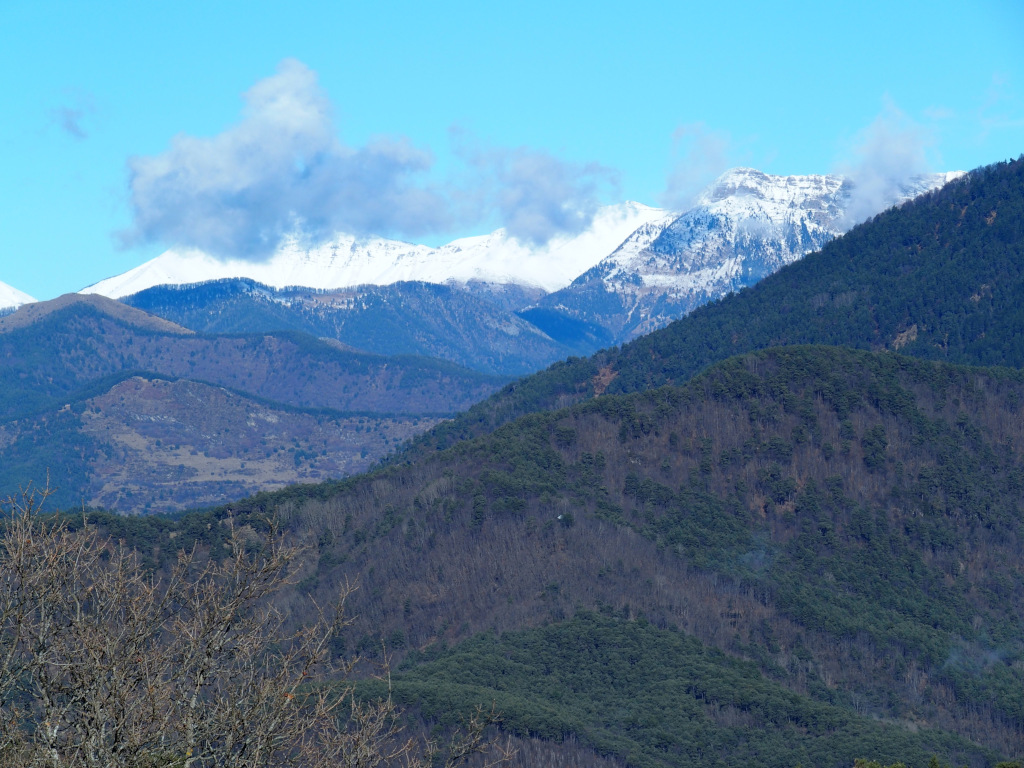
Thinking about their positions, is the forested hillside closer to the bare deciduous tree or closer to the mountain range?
the mountain range

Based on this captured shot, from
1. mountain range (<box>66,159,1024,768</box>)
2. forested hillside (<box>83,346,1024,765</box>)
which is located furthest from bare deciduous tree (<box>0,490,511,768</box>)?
forested hillside (<box>83,346,1024,765</box>)

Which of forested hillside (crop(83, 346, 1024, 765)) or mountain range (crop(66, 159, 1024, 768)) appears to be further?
forested hillside (crop(83, 346, 1024, 765))

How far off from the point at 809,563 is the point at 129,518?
313 ft

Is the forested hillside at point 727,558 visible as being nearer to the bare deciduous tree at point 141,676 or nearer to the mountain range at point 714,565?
the mountain range at point 714,565

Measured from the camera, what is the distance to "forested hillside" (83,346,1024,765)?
131 metres

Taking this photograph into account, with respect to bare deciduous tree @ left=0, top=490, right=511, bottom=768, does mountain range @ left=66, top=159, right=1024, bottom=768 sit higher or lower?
lower

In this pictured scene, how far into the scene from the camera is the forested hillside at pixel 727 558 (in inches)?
5143

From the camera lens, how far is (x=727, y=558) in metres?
166

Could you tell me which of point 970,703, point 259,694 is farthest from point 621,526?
point 259,694

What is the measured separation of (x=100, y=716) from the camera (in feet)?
91.1

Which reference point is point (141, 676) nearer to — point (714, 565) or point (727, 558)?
point (714, 565)

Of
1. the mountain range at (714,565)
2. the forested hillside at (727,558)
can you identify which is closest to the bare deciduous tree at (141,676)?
the mountain range at (714,565)

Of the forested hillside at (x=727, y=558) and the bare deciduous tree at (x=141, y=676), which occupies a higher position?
the bare deciduous tree at (x=141, y=676)

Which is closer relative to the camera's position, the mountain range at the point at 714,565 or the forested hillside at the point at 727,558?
the mountain range at the point at 714,565
